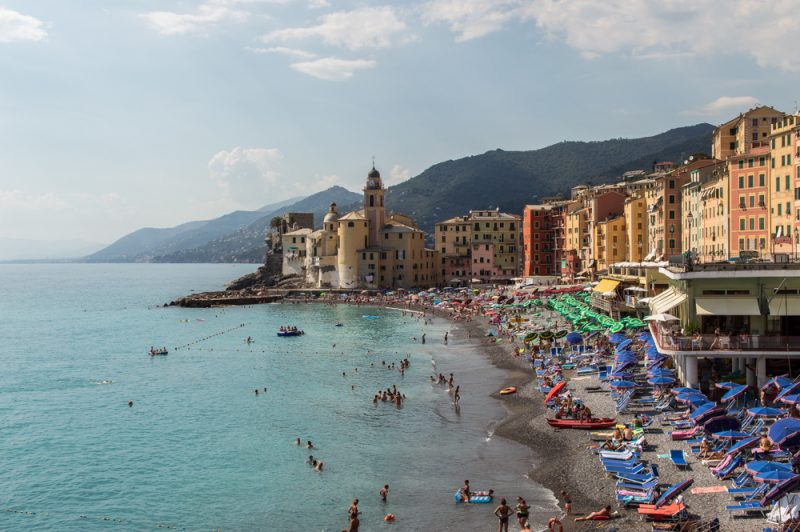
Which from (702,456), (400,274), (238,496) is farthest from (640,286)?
(400,274)

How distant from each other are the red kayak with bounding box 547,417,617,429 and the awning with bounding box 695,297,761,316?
7.01 m

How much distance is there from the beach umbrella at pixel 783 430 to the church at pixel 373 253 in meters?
108

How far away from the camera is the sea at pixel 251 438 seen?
3011cm

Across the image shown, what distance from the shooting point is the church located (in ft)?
440

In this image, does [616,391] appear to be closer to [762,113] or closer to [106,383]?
[106,383]

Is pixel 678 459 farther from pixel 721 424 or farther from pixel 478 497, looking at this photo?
pixel 478 497

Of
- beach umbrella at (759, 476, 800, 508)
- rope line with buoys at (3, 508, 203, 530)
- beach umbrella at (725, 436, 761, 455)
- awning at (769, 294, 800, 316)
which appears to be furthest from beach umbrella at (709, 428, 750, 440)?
rope line with buoys at (3, 508, 203, 530)

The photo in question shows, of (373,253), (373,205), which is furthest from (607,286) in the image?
(373,205)

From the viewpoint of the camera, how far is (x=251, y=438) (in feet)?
135

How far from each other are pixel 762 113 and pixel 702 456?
183 feet

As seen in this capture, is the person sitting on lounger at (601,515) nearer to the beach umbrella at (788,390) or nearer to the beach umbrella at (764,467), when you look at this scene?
the beach umbrella at (764,467)

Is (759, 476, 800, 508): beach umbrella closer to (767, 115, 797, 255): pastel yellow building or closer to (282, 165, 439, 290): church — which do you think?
(767, 115, 797, 255): pastel yellow building

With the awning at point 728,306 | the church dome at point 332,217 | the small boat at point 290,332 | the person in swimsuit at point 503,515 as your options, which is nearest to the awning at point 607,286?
the awning at point 728,306

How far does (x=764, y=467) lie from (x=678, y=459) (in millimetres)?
4745
